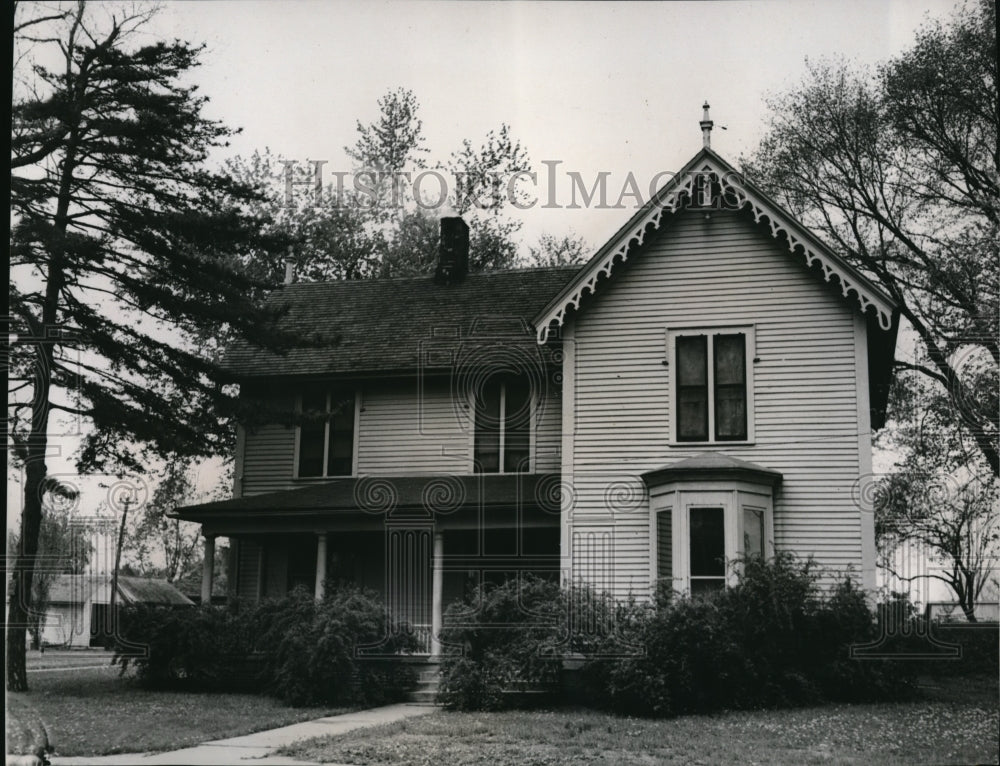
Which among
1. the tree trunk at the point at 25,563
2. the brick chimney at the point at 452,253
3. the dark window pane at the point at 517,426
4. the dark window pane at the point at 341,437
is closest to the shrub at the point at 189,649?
the tree trunk at the point at 25,563

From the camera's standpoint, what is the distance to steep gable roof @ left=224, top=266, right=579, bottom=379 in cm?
2312

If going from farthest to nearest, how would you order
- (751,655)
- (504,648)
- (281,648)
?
1. (281,648)
2. (504,648)
3. (751,655)

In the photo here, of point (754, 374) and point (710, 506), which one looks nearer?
point (710, 506)

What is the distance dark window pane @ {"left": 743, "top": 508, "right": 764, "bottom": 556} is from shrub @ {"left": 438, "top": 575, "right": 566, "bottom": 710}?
11.2 feet

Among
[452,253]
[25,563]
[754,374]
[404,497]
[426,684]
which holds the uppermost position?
[452,253]

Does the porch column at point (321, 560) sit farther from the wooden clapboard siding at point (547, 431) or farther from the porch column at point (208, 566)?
the wooden clapboard siding at point (547, 431)

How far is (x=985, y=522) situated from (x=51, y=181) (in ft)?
77.7

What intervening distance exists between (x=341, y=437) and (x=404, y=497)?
3.17m

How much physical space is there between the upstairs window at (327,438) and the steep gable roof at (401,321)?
2.17 feet

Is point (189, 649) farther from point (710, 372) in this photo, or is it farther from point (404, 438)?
point (710, 372)

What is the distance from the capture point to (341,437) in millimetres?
23469

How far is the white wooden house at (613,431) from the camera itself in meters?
18.2

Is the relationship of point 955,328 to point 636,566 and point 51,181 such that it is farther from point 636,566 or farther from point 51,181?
point 51,181

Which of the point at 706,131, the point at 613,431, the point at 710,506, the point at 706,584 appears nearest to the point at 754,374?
the point at 710,506
